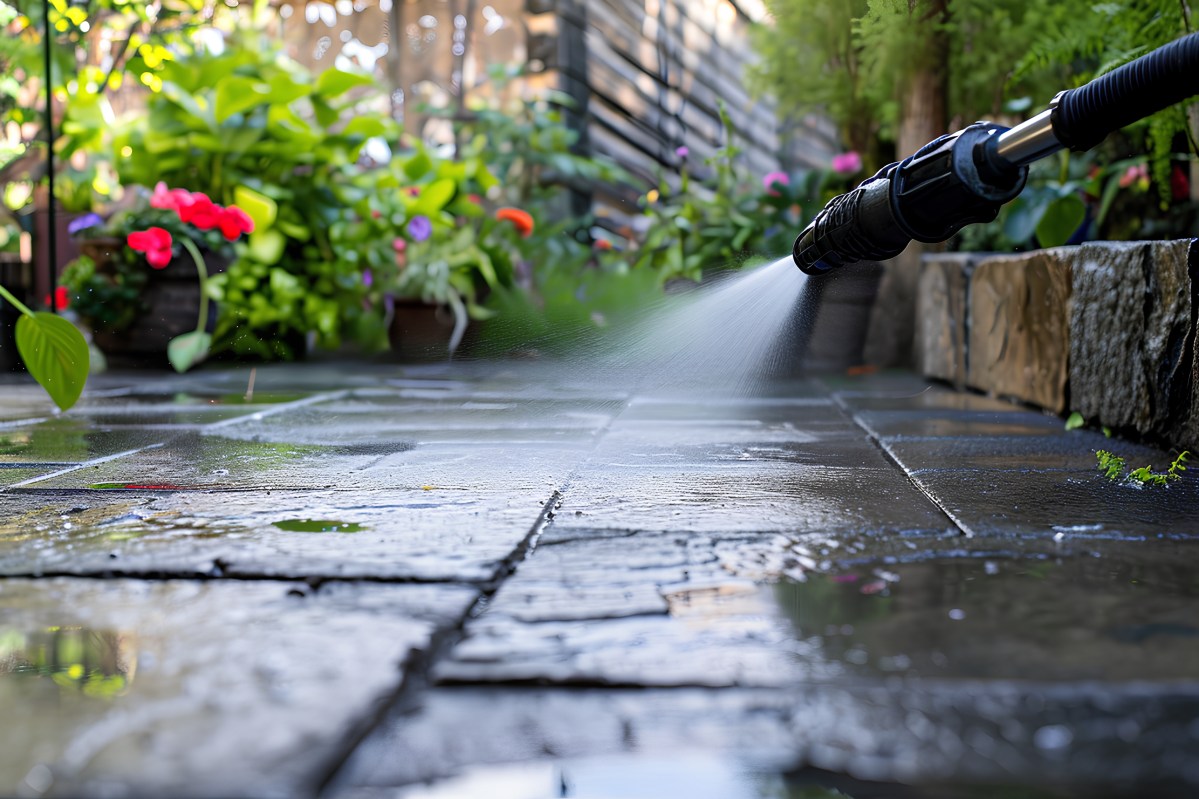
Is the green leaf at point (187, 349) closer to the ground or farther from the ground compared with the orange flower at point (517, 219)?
closer to the ground

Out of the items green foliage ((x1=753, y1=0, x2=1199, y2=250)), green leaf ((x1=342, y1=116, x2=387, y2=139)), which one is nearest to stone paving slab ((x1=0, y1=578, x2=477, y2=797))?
green foliage ((x1=753, y1=0, x2=1199, y2=250))

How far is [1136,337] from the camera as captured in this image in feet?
6.79

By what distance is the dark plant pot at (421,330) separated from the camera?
4.94 m

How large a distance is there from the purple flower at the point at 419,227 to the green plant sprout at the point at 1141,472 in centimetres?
352

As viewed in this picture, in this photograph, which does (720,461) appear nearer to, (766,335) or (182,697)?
(766,335)

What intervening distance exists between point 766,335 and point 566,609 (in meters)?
1.98

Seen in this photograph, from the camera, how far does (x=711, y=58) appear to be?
7.61 m

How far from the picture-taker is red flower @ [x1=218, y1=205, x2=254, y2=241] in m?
4.02

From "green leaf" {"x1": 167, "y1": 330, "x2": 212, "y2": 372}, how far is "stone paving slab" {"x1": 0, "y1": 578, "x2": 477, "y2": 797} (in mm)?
3045

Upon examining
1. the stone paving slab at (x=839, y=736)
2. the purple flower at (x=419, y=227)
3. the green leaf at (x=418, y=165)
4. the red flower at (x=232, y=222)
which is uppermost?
the green leaf at (x=418, y=165)

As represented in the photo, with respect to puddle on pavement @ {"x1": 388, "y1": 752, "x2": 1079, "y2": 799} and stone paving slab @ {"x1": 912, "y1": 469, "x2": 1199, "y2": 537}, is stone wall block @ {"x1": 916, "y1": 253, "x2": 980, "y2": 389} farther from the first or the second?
puddle on pavement @ {"x1": 388, "y1": 752, "x2": 1079, "y2": 799}

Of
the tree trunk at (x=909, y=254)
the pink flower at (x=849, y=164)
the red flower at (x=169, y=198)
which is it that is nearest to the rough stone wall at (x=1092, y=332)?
the tree trunk at (x=909, y=254)

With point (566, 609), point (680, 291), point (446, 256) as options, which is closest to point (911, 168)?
point (566, 609)

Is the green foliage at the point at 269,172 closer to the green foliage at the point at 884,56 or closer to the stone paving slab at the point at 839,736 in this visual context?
the green foliage at the point at 884,56
